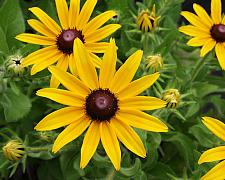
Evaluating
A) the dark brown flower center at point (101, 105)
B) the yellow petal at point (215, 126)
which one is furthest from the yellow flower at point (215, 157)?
the dark brown flower center at point (101, 105)

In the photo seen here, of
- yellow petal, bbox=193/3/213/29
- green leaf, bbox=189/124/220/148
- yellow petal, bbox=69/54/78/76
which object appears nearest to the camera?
yellow petal, bbox=69/54/78/76

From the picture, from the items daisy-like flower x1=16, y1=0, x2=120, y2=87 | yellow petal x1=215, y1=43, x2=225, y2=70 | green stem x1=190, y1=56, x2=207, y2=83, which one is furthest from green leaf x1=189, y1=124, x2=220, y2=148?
daisy-like flower x1=16, y1=0, x2=120, y2=87

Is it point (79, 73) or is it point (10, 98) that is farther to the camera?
point (10, 98)

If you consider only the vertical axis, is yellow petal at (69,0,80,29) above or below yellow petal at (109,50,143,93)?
above

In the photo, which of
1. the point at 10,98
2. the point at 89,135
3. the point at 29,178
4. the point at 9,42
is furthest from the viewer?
the point at 29,178

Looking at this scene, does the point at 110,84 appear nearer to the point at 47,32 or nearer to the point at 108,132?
the point at 108,132

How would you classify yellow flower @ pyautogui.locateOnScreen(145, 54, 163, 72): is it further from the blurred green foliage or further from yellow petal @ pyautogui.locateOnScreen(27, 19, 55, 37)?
yellow petal @ pyautogui.locateOnScreen(27, 19, 55, 37)

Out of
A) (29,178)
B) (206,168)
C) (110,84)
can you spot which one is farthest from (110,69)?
(29,178)
